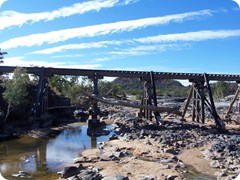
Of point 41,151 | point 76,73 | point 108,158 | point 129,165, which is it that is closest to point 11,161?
point 41,151

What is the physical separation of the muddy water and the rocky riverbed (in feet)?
3.71

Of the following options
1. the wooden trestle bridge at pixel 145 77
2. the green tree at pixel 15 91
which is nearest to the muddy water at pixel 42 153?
the green tree at pixel 15 91

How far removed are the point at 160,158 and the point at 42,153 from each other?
824 centimetres

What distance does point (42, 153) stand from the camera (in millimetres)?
23062

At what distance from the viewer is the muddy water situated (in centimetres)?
1839

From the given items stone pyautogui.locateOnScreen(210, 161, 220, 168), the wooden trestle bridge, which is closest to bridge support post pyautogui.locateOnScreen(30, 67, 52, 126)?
the wooden trestle bridge

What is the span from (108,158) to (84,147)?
6160 mm

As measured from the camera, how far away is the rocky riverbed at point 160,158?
16.3 meters

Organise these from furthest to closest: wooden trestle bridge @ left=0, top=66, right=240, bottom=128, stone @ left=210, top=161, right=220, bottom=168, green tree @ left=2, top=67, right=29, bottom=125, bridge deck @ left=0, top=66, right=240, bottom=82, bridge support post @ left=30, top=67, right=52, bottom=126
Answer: bridge deck @ left=0, top=66, right=240, bottom=82 → wooden trestle bridge @ left=0, top=66, right=240, bottom=128 → bridge support post @ left=30, top=67, right=52, bottom=126 → green tree @ left=2, top=67, right=29, bottom=125 → stone @ left=210, top=161, right=220, bottom=168

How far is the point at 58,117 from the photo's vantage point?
44438 mm

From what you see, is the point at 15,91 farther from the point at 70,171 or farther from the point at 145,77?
the point at 70,171

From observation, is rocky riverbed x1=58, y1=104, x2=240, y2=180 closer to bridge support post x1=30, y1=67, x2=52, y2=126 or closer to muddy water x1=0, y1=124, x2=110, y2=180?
muddy water x1=0, y1=124, x2=110, y2=180

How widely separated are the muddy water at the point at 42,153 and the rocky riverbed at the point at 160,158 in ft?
3.71

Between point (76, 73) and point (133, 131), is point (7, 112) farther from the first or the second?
point (133, 131)
